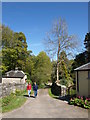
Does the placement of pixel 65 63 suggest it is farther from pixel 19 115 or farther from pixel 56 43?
pixel 19 115

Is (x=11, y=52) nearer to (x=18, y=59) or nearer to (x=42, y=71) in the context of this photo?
(x=18, y=59)

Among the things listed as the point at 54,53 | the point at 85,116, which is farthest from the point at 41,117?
the point at 54,53

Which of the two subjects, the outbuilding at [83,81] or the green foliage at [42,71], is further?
the green foliage at [42,71]

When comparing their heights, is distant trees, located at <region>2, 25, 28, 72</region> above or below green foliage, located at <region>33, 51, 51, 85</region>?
above

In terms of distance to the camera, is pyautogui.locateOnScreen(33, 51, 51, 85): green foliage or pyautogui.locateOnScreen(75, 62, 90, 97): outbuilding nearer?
pyautogui.locateOnScreen(75, 62, 90, 97): outbuilding

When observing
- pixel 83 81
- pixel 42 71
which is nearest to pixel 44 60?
pixel 42 71

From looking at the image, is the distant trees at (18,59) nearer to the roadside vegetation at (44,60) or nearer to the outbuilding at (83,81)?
the roadside vegetation at (44,60)

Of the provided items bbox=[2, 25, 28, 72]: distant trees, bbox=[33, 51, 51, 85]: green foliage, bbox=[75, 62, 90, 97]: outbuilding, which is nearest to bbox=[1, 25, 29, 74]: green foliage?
bbox=[2, 25, 28, 72]: distant trees

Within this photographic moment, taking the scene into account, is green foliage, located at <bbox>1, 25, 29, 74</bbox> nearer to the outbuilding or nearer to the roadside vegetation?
the roadside vegetation

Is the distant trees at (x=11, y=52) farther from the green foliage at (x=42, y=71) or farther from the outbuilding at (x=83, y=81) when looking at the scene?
the outbuilding at (x=83, y=81)

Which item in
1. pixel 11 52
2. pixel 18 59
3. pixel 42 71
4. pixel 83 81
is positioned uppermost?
pixel 11 52

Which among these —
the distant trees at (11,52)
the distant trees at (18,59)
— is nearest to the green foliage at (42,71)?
the distant trees at (18,59)

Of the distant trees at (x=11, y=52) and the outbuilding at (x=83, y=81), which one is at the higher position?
the distant trees at (x=11, y=52)

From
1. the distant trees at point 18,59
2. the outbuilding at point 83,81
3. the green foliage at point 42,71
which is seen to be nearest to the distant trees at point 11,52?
the distant trees at point 18,59
